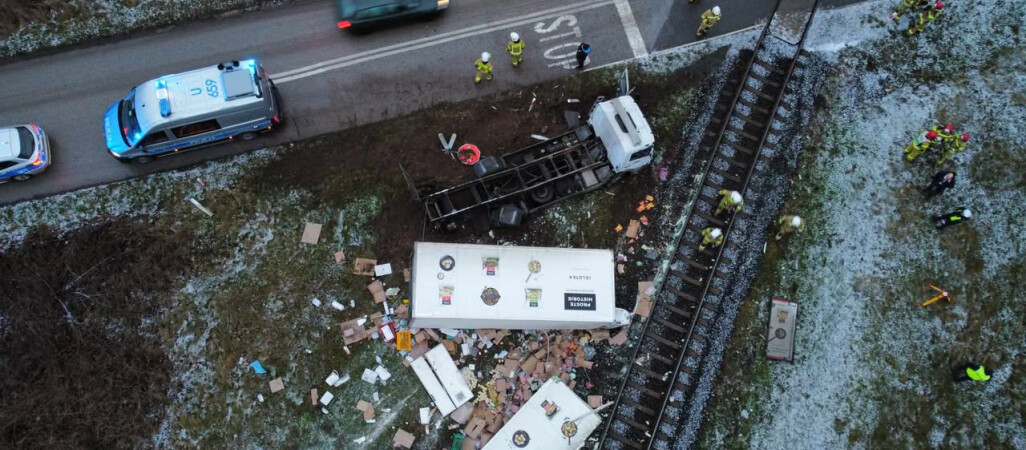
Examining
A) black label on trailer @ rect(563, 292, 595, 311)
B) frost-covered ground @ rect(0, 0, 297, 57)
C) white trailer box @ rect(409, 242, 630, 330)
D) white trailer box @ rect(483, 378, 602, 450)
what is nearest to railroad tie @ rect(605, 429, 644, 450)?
white trailer box @ rect(483, 378, 602, 450)

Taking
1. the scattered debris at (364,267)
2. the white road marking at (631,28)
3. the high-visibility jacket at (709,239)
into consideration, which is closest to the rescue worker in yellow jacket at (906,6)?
the white road marking at (631,28)

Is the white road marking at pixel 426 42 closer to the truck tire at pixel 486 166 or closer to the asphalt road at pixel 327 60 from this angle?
the asphalt road at pixel 327 60

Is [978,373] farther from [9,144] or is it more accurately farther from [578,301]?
[9,144]

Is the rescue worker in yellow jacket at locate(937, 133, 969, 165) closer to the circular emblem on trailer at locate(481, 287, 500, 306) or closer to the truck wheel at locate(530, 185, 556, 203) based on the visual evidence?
the truck wheel at locate(530, 185, 556, 203)

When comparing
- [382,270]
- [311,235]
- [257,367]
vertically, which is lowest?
[257,367]

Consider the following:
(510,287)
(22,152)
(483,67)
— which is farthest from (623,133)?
(22,152)

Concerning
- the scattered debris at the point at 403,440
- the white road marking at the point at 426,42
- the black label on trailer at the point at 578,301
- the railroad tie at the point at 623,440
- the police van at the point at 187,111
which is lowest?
the railroad tie at the point at 623,440
